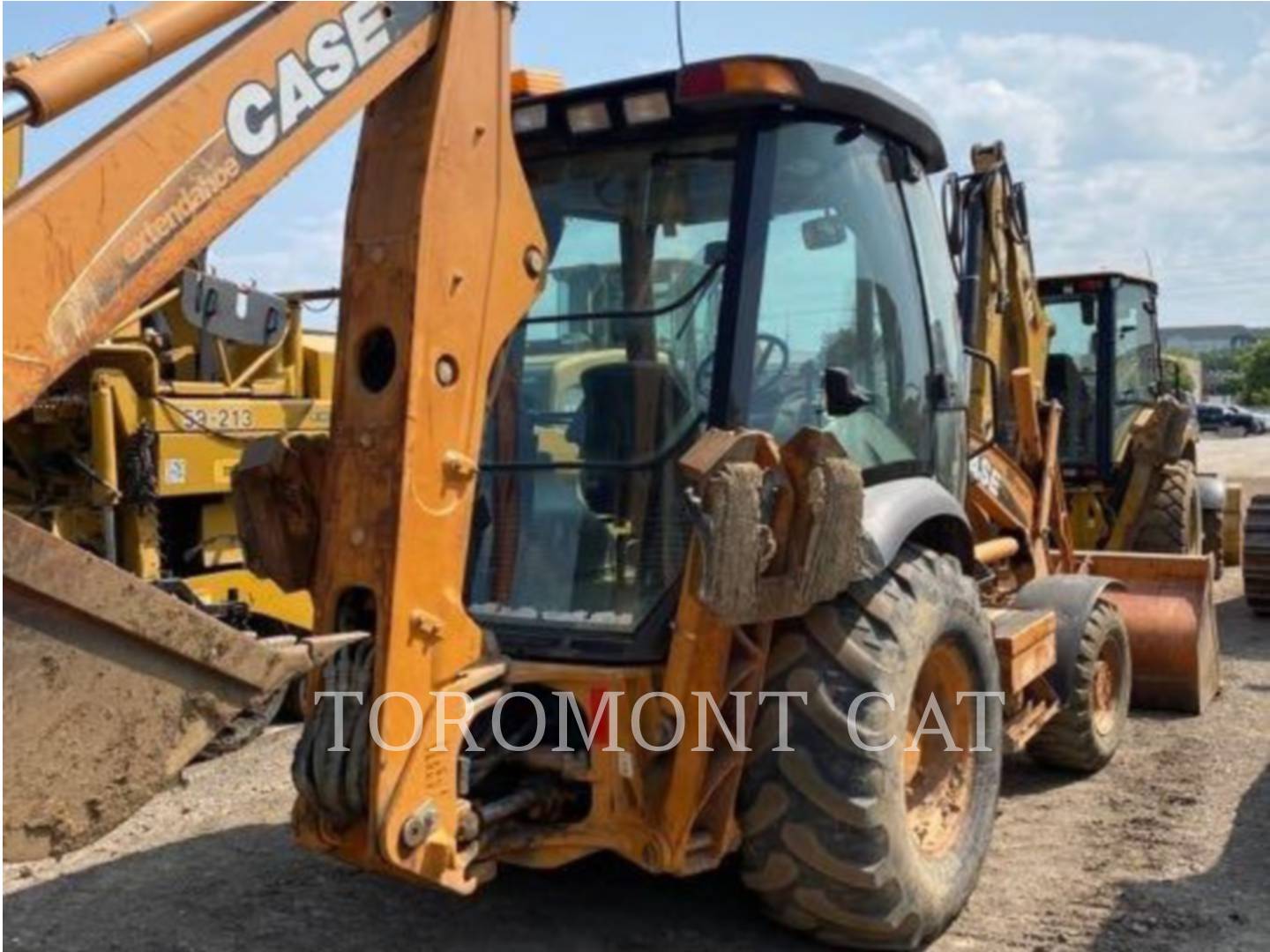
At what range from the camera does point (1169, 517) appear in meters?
8.96

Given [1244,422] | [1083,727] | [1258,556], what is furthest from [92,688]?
[1244,422]

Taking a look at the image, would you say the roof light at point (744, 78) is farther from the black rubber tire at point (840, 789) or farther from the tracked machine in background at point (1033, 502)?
the tracked machine in background at point (1033, 502)

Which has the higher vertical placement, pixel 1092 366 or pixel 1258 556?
pixel 1092 366

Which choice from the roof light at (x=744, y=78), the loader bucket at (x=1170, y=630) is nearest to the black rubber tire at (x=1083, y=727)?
the loader bucket at (x=1170, y=630)

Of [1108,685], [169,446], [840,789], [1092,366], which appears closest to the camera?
[840,789]

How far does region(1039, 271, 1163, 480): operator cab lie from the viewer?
29.8ft

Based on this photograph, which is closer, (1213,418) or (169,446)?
(169,446)

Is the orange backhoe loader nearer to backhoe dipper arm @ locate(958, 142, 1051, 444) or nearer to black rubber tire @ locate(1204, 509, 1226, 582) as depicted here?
backhoe dipper arm @ locate(958, 142, 1051, 444)

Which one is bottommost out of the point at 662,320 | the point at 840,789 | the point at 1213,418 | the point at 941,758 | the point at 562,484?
the point at 1213,418

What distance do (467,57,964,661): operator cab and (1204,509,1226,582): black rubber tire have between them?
7.55 metres

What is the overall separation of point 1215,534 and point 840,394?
8.20 m

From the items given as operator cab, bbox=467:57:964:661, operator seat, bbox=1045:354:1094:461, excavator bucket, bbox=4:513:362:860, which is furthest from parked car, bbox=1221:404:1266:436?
excavator bucket, bbox=4:513:362:860

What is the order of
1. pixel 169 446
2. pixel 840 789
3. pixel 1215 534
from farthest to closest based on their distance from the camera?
pixel 1215 534, pixel 169 446, pixel 840 789

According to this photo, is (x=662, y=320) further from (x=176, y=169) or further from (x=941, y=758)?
(x=941, y=758)
